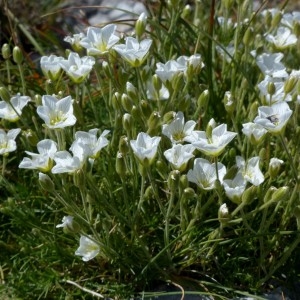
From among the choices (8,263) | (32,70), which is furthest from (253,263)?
(32,70)

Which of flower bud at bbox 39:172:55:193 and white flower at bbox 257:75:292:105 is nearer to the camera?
flower bud at bbox 39:172:55:193

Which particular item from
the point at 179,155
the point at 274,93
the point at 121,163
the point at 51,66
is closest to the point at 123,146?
the point at 121,163

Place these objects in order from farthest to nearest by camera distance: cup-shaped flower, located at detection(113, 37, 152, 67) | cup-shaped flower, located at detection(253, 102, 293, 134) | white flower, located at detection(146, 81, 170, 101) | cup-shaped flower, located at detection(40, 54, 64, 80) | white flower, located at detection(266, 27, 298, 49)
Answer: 1. white flower, located at detection(266, 27, 298, 49)
2. white flower, located at detection(146, 81, 170, 101)
3. cup-shaped flower, located at detection(40, 54, 64, 80)
4. cup-shaped flower, located at detection(113, 37, 152, 67)
5. cup-shaped flower, located at detection(253, 102, 293, 134)

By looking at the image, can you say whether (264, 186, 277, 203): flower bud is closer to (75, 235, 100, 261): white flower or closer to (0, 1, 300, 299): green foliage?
(0, 1, 300, 299): green foliage

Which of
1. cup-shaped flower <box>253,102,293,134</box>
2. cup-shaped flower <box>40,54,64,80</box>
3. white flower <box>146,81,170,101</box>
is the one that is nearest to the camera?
cup-shaped flower <box>253,102,293,134</box>

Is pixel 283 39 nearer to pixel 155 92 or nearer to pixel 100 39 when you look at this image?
pixel 155 92

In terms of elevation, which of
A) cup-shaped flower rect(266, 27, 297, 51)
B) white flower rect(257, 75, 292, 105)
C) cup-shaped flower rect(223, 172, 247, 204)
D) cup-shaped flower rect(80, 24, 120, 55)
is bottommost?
cup-shaped flower rect(223, 172, 247, 204)

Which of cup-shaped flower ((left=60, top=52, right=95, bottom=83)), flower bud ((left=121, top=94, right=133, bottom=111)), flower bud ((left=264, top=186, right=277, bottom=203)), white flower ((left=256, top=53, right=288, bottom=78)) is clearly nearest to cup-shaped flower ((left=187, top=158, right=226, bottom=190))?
flower bud ((left=264, top=186, right=277, bottom=203))

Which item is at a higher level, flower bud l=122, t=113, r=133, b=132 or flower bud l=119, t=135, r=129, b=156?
flower bud l=122, t=113, r=133, b=132
